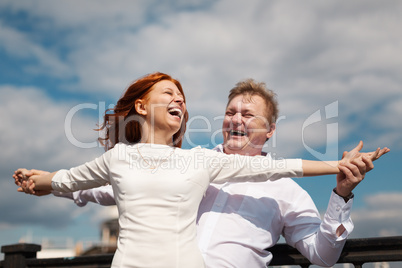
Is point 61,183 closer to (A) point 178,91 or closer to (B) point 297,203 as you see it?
(A) point 178,91

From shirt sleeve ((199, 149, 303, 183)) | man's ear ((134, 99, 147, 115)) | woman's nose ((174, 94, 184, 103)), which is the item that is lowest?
shirt sleeve ((199, 149, 303, 183))

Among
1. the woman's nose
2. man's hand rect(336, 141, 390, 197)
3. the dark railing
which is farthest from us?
the woman's nose

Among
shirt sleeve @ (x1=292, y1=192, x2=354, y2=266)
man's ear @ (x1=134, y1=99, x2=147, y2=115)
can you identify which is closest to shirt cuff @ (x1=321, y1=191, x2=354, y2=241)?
shirt sleeve @ (x1=292, y1=192, x2=354, y2=266)

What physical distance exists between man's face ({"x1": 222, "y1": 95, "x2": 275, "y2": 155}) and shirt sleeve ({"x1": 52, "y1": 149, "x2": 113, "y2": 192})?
41.2 inches

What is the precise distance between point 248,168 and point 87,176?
103 centimetres

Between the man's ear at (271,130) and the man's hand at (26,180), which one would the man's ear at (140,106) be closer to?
the man's hand at (26,180)

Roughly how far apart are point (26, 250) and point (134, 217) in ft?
6.38

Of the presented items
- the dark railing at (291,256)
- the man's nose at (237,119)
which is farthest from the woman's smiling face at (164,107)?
the dark railing at (291,256)

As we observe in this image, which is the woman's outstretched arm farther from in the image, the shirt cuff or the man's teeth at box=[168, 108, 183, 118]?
the man's teeth at box=[168, 108, 183, 118]

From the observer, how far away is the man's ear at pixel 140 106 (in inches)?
104

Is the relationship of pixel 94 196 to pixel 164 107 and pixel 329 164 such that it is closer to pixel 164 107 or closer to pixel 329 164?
pixel 164 107

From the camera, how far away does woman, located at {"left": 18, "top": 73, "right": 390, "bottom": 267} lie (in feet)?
6.81

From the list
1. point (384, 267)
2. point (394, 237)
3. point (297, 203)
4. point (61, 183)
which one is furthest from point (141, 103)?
point (384, 267)

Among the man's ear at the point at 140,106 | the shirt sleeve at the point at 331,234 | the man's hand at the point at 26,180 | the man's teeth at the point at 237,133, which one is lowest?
the shirt sleeve at the point at 331,234
